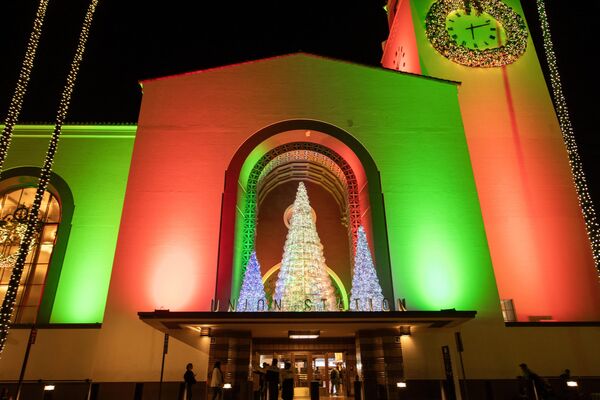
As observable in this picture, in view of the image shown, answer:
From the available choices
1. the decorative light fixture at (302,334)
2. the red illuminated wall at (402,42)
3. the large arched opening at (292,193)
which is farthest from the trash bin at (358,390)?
the red illuminated wall at (402,42)

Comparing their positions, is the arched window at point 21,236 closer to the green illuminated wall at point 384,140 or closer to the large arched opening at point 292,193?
the green illuminated wall at point 384,140

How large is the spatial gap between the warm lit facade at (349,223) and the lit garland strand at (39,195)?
276cm

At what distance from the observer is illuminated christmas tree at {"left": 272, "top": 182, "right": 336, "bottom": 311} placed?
43.0ft

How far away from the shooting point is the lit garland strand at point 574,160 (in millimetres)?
15656

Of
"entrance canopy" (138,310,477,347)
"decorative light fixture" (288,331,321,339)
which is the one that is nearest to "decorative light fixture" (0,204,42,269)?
"entrance canopy" (138,310,477,347)

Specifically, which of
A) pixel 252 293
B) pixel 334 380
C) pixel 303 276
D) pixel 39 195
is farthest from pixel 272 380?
pixel 39 195

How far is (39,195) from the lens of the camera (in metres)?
12.9

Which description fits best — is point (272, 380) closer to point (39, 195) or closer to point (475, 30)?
point (39, 195)

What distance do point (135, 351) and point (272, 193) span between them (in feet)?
33.9

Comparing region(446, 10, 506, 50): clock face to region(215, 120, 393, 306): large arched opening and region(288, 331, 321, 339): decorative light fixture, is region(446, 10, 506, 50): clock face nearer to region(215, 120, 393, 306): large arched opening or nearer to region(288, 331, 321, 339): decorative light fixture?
region(215, 120, 393, 306): large arched opening

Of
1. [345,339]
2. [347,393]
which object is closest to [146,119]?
[345,339]

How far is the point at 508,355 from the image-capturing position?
13.8m

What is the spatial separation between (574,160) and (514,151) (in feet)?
7.00

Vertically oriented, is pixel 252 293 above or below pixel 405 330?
above
